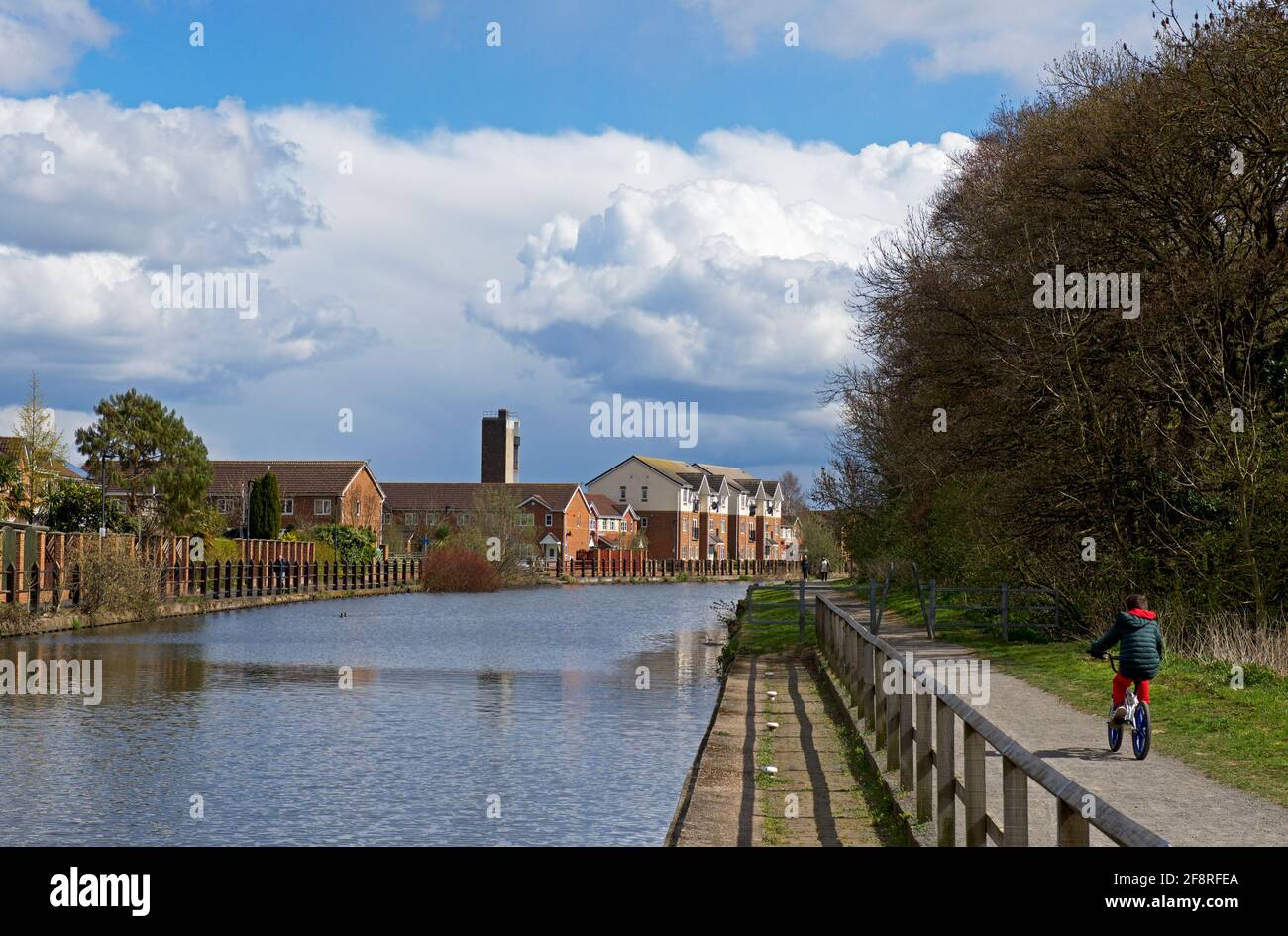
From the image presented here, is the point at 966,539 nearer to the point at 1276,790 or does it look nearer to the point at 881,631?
the point at 881,631

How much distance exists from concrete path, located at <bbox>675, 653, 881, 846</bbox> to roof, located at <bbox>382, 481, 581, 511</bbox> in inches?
3525

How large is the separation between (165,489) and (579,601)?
18524mm

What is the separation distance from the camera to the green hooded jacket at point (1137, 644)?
12195 millimetres

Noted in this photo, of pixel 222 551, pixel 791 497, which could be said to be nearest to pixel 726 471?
pixel 791 497

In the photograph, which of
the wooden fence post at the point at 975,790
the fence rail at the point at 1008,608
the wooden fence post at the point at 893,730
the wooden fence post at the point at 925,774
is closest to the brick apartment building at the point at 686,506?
the fence rail at the point at 1008,608

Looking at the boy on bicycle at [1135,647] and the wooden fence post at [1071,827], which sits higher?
the boy on bicycle at [1135,647]

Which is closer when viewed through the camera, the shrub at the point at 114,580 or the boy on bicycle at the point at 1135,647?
the boy on bicycle at the point at 1135,647

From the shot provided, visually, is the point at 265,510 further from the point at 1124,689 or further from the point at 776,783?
the point at 1124,689

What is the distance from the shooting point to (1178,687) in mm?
16641

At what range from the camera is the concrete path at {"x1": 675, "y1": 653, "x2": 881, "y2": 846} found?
10062 mm

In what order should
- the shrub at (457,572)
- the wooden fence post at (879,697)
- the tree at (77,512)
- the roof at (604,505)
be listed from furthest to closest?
the roof at (604,505)
the shrub at (457,572)
the tree at (77,512)
the wooden fence post at (879,697)

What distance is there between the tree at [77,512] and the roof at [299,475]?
120ft

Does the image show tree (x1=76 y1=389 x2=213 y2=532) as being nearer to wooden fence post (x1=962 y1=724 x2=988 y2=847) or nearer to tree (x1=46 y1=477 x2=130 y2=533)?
tree (x1=46 y1=477 x2=130 y2=533)

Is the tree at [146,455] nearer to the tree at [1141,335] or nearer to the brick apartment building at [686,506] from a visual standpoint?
the tree at [1141,335]
